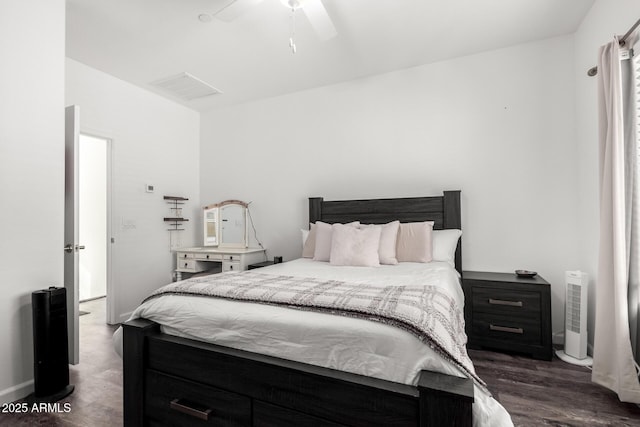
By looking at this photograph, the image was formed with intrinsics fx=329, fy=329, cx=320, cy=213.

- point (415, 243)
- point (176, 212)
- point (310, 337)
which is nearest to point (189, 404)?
point (310, 337)

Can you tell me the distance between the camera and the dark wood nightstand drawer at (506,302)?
2625 millimetres

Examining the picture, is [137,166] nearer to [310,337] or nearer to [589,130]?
[310,337]

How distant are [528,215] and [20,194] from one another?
3956 millimetres

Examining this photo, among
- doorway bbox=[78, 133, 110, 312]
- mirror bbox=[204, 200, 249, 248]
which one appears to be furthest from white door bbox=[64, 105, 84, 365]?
doorway bbox=[78, 133, 110, 312]

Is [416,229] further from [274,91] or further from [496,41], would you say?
[274,91]

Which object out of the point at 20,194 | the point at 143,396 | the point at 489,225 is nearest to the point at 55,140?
the point at 20,194

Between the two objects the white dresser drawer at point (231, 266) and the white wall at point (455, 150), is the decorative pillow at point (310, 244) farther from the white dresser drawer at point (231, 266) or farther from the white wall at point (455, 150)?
the white dresser drawer at point (231, 266)

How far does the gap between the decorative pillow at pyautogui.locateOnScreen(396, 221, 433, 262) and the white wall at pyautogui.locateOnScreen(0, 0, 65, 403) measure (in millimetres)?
2677

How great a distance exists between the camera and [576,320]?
2561 mm

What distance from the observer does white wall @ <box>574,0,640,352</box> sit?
241cm

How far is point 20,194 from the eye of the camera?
2145 millimetres

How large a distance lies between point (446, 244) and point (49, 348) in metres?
3.07

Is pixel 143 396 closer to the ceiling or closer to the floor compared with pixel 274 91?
closer to the floor

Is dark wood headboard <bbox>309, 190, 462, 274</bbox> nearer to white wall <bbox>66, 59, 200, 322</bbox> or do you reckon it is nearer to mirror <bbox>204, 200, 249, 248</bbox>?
mirror <bbox>204, 200, 249, 248</bbox>
